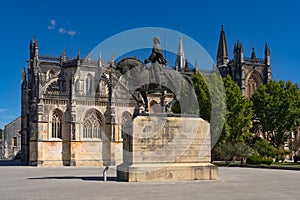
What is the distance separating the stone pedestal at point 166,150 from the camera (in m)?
19.1

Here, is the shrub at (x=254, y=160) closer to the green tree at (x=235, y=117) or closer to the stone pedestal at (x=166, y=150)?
the green tree at (x=235, y=117)

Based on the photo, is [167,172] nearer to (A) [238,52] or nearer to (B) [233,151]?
(B) [233,151]

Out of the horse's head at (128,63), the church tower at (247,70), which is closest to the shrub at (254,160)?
the horse's head at (128,63)

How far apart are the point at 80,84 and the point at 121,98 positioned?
25.3ft

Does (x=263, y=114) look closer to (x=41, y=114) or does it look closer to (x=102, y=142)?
(x=102, y=142)

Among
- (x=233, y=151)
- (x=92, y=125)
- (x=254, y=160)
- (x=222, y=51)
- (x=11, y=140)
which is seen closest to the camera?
(x=254, y=160)

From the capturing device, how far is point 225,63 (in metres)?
72.6

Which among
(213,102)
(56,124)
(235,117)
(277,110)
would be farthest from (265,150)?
(56,124)

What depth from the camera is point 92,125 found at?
162ft

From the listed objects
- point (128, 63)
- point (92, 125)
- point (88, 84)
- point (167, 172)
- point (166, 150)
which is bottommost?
point (167, 172)

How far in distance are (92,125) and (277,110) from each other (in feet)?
76.7

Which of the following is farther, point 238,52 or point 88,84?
point 238,52

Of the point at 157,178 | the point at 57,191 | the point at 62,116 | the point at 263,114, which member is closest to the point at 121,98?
the point at 62,116

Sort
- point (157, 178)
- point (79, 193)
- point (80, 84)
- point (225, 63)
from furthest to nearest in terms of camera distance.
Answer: point (225, 63) → point (80, 84) → point (157, 178) → point (79, 193)
